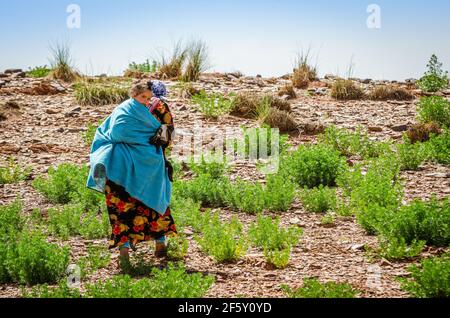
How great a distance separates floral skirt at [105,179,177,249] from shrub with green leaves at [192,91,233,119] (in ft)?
20.1

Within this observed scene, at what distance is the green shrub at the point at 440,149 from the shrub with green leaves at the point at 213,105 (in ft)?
13.2

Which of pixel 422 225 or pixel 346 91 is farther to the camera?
pixel 346 91

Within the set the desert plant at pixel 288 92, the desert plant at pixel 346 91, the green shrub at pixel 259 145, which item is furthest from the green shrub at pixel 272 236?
the desert plant at pixel 346 91

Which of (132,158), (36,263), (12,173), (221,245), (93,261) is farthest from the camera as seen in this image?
(12,173)

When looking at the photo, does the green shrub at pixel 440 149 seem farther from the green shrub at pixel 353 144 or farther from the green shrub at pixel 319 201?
the green shrub at pixel 319 201

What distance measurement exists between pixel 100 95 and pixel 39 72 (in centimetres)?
447

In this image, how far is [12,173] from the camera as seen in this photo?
988 centimetres

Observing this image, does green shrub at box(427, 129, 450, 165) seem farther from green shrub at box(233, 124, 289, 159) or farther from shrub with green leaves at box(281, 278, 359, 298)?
shrub with green leaves at box(281, 278, 359, 298)

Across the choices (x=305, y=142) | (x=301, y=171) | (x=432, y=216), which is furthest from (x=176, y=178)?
(x=432, y=216)

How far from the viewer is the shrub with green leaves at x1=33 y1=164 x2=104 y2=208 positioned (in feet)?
27.0

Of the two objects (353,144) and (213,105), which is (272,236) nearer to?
(353,144)

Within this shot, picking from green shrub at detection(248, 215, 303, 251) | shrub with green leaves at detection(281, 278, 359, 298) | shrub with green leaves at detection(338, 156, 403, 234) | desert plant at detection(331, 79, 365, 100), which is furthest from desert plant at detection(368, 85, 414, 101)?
shrub with green leaves at detection(281, 278, 359, 298)

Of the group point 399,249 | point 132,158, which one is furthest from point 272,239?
point 132,158
